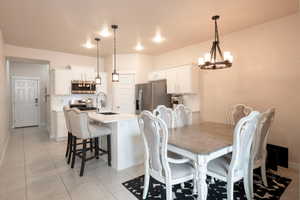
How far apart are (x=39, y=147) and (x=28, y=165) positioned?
1.18 m

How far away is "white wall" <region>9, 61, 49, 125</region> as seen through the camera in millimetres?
6601

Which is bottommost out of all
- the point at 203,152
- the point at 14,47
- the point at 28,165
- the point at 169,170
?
the point at 28,165

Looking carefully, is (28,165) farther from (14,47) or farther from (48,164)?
(14,47)

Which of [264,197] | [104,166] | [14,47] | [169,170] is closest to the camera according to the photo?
[169,170]

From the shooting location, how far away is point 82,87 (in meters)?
5.18

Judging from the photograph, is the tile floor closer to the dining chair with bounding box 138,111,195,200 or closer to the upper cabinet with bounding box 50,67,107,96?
the dining chair with bounding box 138,111,195,200

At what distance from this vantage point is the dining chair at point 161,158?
1.71m

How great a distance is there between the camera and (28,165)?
3061 millimetres

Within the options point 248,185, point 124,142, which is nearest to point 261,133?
point 248,185

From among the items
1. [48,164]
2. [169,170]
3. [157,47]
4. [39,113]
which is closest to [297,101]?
[169,170]

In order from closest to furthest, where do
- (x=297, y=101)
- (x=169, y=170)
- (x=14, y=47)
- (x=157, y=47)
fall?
(x=169, y=170) < (x=297, y=101) < (x=14, y=47) < (x=157, y=47)

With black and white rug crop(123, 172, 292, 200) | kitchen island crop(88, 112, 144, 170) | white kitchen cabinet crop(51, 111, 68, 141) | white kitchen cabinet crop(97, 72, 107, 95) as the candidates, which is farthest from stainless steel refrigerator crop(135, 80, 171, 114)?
black and white rug crop(123, 172, 292, 200)

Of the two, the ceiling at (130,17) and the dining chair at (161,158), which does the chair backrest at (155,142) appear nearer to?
the dining chair at (161,158)

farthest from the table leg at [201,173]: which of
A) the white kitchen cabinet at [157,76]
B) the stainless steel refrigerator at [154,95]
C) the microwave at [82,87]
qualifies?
the microwave at [82,87]
